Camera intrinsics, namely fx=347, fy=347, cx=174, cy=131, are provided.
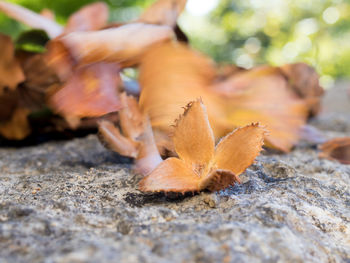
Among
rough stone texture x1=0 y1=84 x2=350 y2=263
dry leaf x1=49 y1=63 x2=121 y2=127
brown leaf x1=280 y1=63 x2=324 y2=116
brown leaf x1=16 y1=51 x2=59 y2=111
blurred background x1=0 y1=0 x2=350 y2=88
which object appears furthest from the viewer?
blurred background x1=0 y1=0 x2=350 y2=88

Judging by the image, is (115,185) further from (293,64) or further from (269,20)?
(269,20)

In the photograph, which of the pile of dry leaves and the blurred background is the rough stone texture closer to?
the pile of dry leaves

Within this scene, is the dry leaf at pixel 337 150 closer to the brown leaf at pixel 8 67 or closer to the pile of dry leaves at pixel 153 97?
the pile of dry leaves at pixel 153 97

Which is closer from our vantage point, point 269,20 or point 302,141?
point 302,141

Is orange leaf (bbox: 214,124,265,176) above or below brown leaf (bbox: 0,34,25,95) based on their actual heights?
below

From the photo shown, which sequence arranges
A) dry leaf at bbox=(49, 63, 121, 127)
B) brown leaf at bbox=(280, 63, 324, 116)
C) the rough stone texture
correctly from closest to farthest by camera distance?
the rough stone texture → dry leaf at bbox=(49, 63, 121, 127) → brown leaf at bbox=(280, 63, 324, 116)

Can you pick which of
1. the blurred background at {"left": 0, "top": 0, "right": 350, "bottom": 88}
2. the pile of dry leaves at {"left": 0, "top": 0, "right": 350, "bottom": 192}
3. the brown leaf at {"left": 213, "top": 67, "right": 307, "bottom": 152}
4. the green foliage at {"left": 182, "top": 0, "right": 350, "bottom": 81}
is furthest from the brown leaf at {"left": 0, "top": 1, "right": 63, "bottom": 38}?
the green foliage at {"left": 182, "top": 0, "right": 350, "bottom": 81}

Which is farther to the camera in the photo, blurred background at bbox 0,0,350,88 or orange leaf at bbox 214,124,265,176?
blurred background at bbox 0,0,350,88

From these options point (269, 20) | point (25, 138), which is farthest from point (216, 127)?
point (269, 20)
